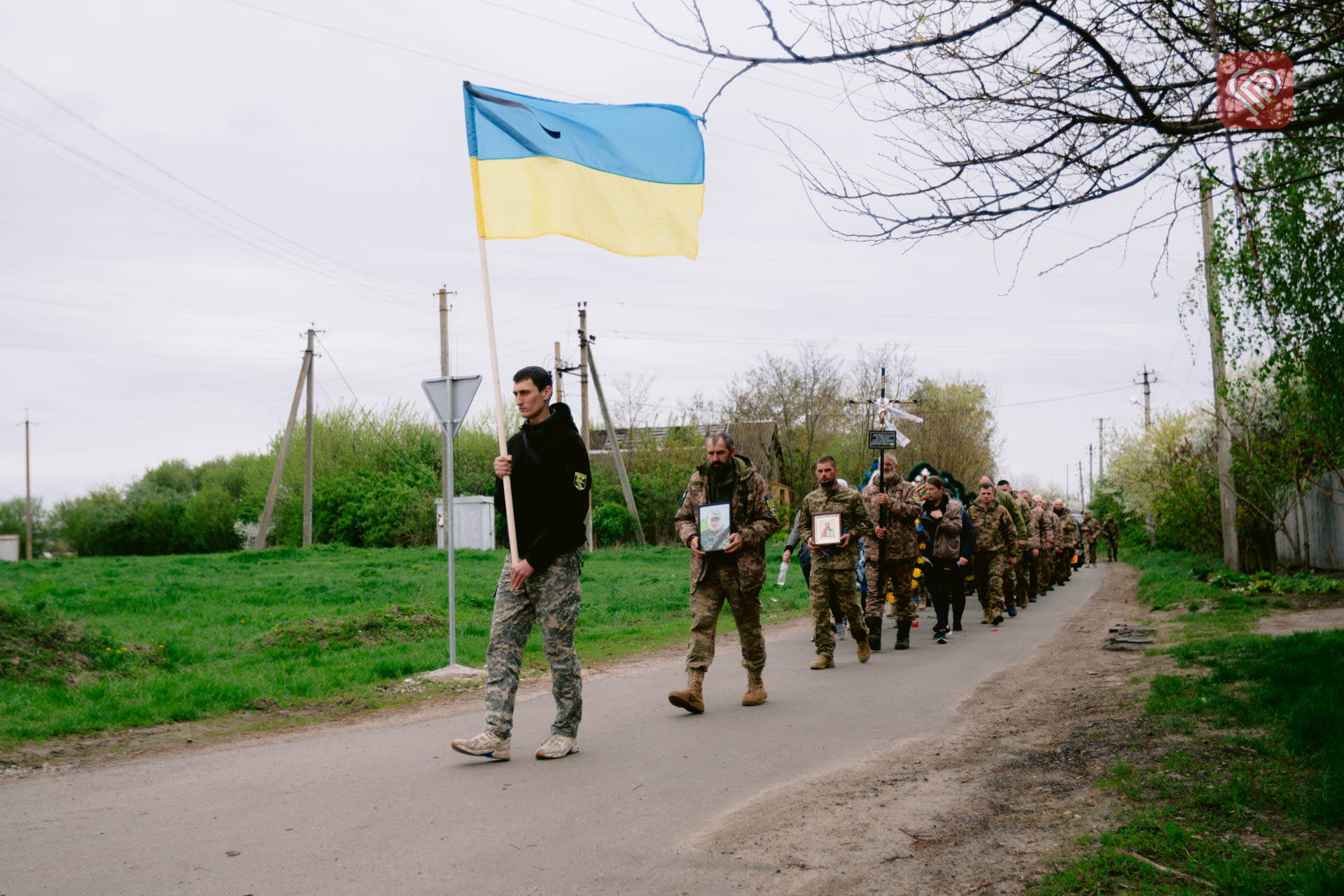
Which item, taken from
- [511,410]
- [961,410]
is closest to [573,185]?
[511,410]

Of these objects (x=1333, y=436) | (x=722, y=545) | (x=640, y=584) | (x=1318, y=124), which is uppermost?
(x=1318, y=124)

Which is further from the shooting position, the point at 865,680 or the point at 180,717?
the point at 865,680

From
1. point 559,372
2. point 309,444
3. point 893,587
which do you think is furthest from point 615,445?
point 893,587

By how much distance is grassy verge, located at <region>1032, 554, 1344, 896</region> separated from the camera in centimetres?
380

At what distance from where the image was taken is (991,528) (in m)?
15.6

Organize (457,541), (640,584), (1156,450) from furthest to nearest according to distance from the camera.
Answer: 1. (457,541)
2. (1156,450)
3. (640,584)

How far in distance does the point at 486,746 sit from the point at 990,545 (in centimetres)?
1108

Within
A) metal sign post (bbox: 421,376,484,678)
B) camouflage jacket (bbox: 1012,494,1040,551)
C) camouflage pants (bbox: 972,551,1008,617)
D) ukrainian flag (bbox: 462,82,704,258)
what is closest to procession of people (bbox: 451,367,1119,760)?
ukrainian flag (bbox: 462,82,704,258)

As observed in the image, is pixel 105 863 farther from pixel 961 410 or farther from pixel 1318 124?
pixel 961 410

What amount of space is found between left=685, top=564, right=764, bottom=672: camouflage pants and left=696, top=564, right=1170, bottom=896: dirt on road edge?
3.49 feet

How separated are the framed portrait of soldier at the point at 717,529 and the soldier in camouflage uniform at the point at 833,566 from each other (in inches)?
91.1

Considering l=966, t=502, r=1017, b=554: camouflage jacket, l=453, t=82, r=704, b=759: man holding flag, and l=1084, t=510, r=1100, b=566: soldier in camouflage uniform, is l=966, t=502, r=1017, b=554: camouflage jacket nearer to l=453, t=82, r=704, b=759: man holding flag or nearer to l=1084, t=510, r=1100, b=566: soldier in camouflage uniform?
l=453, t=82, r=704, b=759: man holding flag

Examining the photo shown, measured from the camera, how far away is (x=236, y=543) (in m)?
59.7

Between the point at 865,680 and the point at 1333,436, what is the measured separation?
9.03 meters
